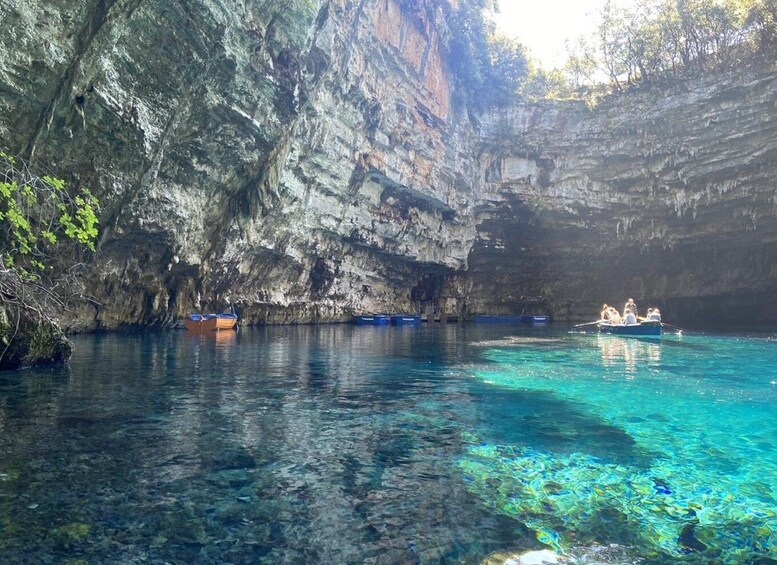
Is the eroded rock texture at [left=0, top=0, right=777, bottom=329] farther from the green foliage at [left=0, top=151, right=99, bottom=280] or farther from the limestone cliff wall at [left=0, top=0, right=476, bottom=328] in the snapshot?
the green foliage at [left=0, top=151, right=99, bottom=280]

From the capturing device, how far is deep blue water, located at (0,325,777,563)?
138 inches

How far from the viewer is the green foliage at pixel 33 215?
974cm

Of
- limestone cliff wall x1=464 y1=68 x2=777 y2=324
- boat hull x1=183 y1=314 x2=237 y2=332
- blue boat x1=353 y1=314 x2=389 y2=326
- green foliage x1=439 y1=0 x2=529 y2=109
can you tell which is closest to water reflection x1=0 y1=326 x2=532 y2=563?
boat hull x1=183 y1=314 x2=237 y2=332

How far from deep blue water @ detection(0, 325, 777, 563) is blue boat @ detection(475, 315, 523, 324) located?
36717mm

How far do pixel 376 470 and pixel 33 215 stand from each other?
15.9m

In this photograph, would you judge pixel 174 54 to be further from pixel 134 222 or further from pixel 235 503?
pixel 235 503

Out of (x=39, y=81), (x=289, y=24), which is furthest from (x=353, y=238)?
(x=39, y=81)

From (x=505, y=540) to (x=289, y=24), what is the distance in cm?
2275

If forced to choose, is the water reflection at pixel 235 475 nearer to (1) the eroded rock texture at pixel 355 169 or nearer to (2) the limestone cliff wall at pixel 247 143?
(2) the limestone cliff wall at pixel 247 143

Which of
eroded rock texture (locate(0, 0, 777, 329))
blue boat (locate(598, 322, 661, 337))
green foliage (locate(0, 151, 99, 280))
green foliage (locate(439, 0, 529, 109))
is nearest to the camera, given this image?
green foliage (locate(0, 151, 99, 280))

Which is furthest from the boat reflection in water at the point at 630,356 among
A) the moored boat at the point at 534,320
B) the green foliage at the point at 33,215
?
the moored boat at the point at 534,320

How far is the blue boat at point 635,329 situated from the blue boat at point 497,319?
58.4ft

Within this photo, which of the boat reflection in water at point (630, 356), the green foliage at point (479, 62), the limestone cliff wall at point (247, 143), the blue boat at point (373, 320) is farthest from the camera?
the blue boat at point (373, 320)

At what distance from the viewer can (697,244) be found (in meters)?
40.8
